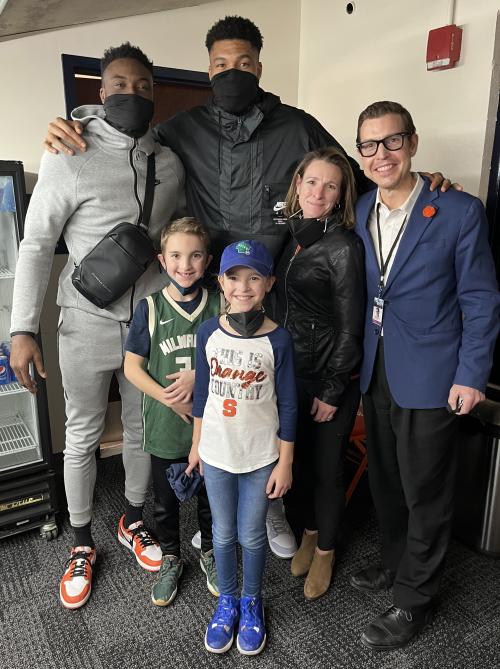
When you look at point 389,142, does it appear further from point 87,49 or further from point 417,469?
point 87,49

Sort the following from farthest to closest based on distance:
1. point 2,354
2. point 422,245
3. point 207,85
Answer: point 207,85, point 2,354, point 422,245

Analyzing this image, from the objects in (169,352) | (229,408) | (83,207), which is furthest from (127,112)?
(229,408)

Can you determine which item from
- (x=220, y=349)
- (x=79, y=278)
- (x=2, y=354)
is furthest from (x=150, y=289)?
(x=2, y=354)

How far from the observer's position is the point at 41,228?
6.34 feet

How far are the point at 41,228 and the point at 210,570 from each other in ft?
4.81

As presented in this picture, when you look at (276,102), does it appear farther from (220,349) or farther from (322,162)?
(220,349)

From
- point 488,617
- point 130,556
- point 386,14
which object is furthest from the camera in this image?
point 386,14

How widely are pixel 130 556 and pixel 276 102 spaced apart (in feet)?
6.64

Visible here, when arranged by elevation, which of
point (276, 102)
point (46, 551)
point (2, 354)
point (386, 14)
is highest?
point (386, 14)

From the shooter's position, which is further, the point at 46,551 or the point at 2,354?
the point at 2,354

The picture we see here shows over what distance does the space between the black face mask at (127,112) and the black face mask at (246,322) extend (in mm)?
814

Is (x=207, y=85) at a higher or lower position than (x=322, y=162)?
higher

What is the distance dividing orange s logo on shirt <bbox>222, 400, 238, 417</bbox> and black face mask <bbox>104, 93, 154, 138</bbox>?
105 centimetres

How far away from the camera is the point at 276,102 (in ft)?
7.18
